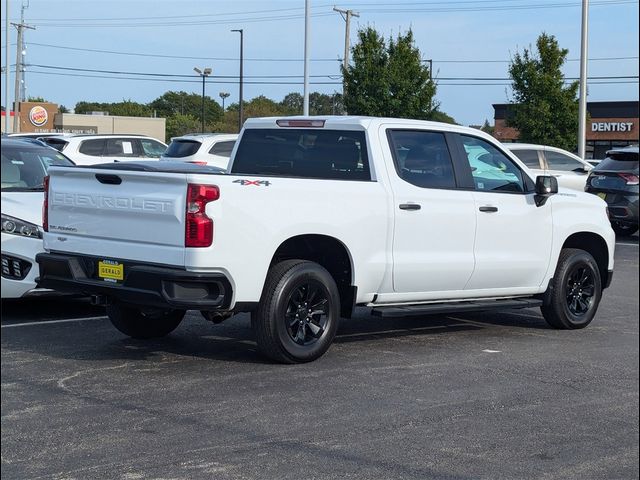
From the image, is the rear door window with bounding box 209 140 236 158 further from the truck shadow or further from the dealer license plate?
the dealer license plate

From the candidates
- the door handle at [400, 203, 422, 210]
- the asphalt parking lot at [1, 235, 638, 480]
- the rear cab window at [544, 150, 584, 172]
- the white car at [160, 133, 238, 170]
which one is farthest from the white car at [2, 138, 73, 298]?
the rear cab window at [544, 150, 584, 172]

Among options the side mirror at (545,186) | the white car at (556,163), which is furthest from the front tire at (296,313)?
the white car at (556,163)

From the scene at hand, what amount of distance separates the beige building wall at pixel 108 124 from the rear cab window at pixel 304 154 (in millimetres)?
52270

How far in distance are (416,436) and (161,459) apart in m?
1.38

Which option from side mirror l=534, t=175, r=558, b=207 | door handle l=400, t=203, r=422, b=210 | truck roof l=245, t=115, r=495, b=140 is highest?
truck roof l=245, t=115, r=495, b=140

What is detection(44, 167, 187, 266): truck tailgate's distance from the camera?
6492 millimetres

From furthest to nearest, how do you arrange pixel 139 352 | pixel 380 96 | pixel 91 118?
pixel 91 118 → pixel 380 96 → pixel 139 352

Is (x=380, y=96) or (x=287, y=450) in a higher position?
(x=380, y=96)

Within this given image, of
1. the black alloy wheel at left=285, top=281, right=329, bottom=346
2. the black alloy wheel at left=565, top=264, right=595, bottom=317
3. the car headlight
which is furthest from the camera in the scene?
the black alloy wheel at left=565, top=264, right=595, bottom=317

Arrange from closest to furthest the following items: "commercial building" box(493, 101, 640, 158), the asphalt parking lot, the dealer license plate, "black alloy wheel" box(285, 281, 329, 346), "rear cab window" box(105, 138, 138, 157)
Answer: the asphalt parking lot → the dealer license plate → "black alloy wheel" box(285, 281, 329, 346) → "rear cab window" box(105, 138, 138, 157) → "commercial building" box(493, 101, 640, 158)

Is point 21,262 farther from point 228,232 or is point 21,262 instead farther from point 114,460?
point 114,460

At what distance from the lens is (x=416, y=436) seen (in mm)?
5223

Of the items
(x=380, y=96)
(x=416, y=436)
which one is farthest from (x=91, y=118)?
(x=416, y=436)

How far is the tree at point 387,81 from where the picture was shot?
2412 cm
